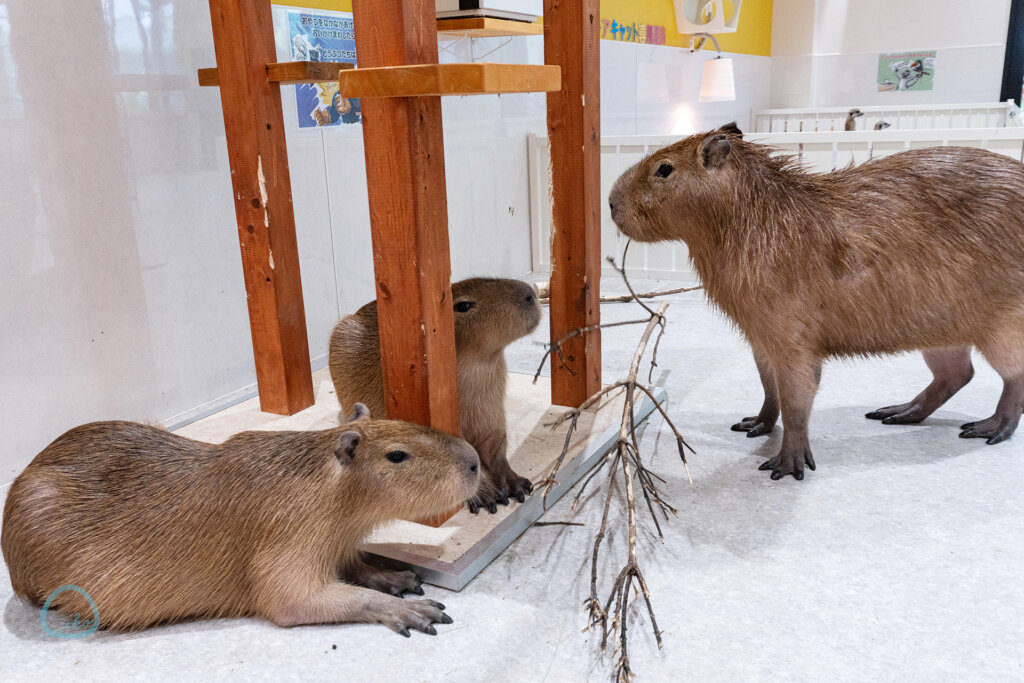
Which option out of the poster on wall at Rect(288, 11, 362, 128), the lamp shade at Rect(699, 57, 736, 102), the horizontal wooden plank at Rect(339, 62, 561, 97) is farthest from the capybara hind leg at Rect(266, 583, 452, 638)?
the lamp shade at Rect(699, 57, 736, 102)

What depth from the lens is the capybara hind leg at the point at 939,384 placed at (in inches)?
104

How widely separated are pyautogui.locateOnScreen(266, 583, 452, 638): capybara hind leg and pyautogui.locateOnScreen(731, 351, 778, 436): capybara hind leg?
137 cm

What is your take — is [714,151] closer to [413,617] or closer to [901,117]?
[413,617]

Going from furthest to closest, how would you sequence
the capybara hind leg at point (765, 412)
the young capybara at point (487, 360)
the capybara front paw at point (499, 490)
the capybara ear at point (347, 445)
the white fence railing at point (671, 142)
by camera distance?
the white fence railing at point (671, 142) < the capybara hind leg at point (765, 412) < the young capybara at point (487, 360) < the capybara front paw at point (499, 490) < the capybara ear at point (347, 445)

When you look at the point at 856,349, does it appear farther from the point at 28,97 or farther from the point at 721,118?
the point at 721,118

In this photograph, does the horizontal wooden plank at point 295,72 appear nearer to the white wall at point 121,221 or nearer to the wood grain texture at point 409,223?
the white wall at point 121,221

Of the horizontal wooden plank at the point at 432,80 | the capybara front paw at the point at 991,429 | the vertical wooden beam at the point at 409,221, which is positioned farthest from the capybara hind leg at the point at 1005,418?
the horizontal wooden plank at the point at 432,80

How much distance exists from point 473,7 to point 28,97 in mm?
1858

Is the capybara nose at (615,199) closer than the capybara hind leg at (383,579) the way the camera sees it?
No

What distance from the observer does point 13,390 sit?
2357 mm

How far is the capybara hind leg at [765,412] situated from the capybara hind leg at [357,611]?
4.51ft

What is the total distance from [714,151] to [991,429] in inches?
51.3

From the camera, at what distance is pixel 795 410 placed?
2330mm

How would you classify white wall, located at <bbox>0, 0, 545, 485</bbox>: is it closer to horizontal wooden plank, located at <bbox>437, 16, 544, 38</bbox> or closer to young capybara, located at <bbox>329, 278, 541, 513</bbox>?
horizontal wooden plank, located at <bbox>437, 16, 544, 38</bbox>
